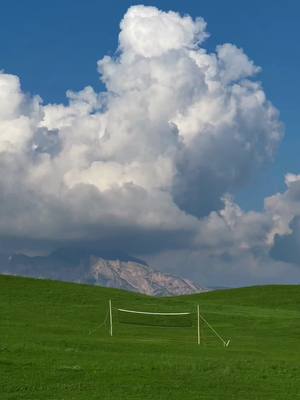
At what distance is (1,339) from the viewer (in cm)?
4591

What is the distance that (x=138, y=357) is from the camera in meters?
40.4

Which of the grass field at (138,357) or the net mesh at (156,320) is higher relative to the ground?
the net mesh at (156,320)

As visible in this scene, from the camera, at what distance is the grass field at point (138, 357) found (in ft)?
102

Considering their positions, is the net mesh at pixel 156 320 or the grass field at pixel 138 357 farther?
the net mesh at pixel 156 320

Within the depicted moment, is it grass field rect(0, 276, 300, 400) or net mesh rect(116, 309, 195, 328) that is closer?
grass field rect(0, 276, 300, 400)

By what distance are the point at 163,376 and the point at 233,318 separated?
136ft

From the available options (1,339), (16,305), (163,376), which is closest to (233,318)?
(16,305)

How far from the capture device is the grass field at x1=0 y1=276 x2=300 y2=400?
3100 centimetres

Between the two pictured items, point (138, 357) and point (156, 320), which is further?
point (156, 320)

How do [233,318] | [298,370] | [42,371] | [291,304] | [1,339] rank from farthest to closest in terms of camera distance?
[291,304] < [233,318] < [1,339] < [298,370] < [42,371]

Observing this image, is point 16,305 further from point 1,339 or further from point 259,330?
point 1,339

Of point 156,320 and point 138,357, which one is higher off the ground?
point 156,320

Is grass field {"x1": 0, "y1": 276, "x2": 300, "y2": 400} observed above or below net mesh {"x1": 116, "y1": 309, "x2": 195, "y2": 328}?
below

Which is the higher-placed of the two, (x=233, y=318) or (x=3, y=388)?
(x=233, y=318)
